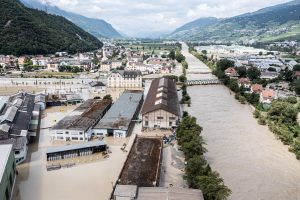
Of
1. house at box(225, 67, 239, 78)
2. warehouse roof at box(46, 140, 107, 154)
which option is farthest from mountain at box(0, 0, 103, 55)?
warehouse roof at box(46, 140, 107, 154)

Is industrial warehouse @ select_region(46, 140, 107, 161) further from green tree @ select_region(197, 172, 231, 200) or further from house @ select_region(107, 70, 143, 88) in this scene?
house @ select_region(107, 70, 143, 88)

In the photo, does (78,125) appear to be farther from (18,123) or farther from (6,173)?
(6,173)

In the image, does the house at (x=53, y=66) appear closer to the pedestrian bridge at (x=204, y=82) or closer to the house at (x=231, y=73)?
the pedestrian bridge at (x=204, y=82)

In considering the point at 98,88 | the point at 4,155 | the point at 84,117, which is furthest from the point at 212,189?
the point at 98,88

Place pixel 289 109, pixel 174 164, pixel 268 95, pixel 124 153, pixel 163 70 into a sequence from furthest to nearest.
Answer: pixel 163 70 < pixel 268 95 < pixel 289 109 < pixel 124 153 < pixel 174 164

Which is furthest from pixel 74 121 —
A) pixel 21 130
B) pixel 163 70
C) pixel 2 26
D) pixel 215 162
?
pixel 2 26

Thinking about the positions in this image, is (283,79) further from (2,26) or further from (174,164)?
(2,26)
